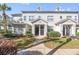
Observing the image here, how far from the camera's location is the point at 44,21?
7863mm

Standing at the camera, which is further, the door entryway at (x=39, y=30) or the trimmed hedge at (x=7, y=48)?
the door entryway at (x=39, y=30)

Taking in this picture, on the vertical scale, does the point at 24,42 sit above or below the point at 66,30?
below

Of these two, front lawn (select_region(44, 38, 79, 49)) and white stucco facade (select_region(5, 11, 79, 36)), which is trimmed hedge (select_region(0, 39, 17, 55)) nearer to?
white stucco facade (select_region(5, 11, 79, 36))

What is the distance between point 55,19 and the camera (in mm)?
7867

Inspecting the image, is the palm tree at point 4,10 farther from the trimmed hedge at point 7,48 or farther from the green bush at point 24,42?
the green bush at point 24,42

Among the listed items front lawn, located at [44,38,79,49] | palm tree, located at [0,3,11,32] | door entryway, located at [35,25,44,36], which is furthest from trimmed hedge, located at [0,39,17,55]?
front lawn, located at [44,38,79,49]

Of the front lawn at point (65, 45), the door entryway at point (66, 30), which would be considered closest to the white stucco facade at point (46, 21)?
the door entryway at point (66, 30)

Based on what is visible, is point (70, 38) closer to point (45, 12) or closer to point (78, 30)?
point (78, 30)

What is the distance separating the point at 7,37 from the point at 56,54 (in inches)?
44.9

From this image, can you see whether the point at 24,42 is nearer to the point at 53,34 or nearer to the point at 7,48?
the point at 7,48

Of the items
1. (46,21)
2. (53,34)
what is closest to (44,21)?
(46,21)

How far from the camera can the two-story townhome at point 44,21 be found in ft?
25.7
